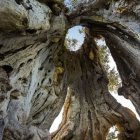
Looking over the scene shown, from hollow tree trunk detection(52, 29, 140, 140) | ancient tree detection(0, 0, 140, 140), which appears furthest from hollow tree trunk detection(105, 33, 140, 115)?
hollow tree trunk detection(52, 29, 140, 140)

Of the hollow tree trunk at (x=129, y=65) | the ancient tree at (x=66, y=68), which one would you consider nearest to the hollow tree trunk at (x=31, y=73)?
the ancient tree at (x=66, y=68)

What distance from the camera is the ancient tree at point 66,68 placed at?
17.7 feet

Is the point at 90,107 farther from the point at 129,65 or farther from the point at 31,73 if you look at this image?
the point at 31,73

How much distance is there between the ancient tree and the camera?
5.39m

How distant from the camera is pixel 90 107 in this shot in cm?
823

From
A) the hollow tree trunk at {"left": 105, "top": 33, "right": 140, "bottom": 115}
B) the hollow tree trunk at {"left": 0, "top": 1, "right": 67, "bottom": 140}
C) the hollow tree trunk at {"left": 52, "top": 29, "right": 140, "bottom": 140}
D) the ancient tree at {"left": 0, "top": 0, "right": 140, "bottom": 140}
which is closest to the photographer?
the hollow tree trunk at {"left": 0, "top": 1, "right": 67, "bottom": 140}

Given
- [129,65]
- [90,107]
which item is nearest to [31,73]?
[129,65]

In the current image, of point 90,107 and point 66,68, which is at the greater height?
point 66,68

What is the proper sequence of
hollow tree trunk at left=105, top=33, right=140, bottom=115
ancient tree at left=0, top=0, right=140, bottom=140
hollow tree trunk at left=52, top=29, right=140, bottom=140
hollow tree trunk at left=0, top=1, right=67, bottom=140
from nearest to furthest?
hollow tree trunk at left=0, top=1, right=67, bottom=140
ancient tree at left=0, top=0, right=140, bottom=140
hollow tree trunk at left=105, top=33, right=140, bottom=115
hollow tree trunk at left=52, top=29, right=140, bottom=140

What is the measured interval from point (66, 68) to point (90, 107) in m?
1.24

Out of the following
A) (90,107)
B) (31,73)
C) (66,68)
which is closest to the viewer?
(31,73)

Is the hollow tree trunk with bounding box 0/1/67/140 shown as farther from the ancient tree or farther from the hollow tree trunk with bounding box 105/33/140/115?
the hollow tree trunk with bounding box 105/33/140/115

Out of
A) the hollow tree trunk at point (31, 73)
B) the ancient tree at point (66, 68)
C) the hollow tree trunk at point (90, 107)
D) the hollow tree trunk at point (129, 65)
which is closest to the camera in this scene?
the hollow tree trunk at point (31, 73)

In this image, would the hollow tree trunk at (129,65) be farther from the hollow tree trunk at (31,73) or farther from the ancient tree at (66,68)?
the hollow tree trunk at (31,73)
